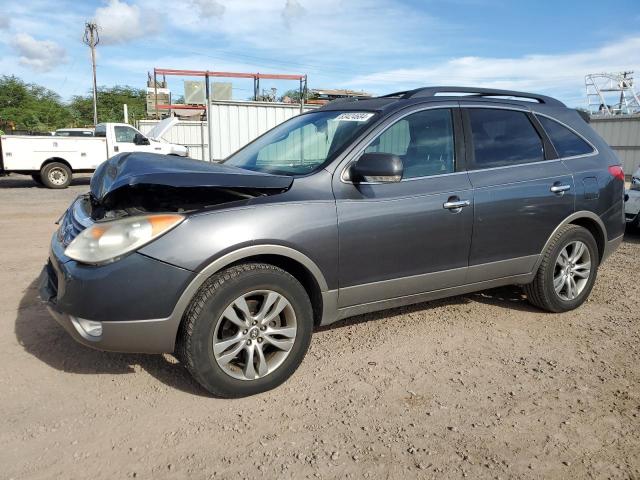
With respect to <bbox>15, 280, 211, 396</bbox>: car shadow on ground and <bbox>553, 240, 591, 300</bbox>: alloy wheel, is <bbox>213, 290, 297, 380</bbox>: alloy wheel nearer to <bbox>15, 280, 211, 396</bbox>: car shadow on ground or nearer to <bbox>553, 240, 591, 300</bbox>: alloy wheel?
<bbox>15, 280, 211, 396</bbox>: car shadow on ground

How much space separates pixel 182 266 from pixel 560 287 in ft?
10.8

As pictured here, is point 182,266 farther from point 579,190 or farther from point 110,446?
point 579,190

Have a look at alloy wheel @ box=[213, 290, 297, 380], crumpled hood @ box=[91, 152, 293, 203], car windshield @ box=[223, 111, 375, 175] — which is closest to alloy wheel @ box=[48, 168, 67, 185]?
car windshield @ box=[223, 111, 375, 175]

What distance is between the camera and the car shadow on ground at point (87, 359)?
→ 3201mm

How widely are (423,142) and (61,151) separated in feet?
46.9

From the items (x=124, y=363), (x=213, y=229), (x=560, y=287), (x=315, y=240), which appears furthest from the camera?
(x=560, y=287)

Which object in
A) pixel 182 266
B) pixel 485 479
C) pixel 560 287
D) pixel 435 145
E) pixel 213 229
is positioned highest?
pixel 435 145

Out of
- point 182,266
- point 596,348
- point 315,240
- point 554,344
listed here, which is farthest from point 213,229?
point 596,348

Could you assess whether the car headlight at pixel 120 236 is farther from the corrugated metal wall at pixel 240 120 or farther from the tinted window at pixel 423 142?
the corrugated metal wall at pixel 240 120

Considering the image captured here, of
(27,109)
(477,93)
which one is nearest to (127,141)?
(477,93)

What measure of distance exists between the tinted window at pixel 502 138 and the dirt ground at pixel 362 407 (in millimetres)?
1346

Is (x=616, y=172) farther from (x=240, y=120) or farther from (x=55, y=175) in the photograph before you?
(x=55, y=175)

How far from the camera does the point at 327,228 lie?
3.11 m

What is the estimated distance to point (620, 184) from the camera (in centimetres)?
459
